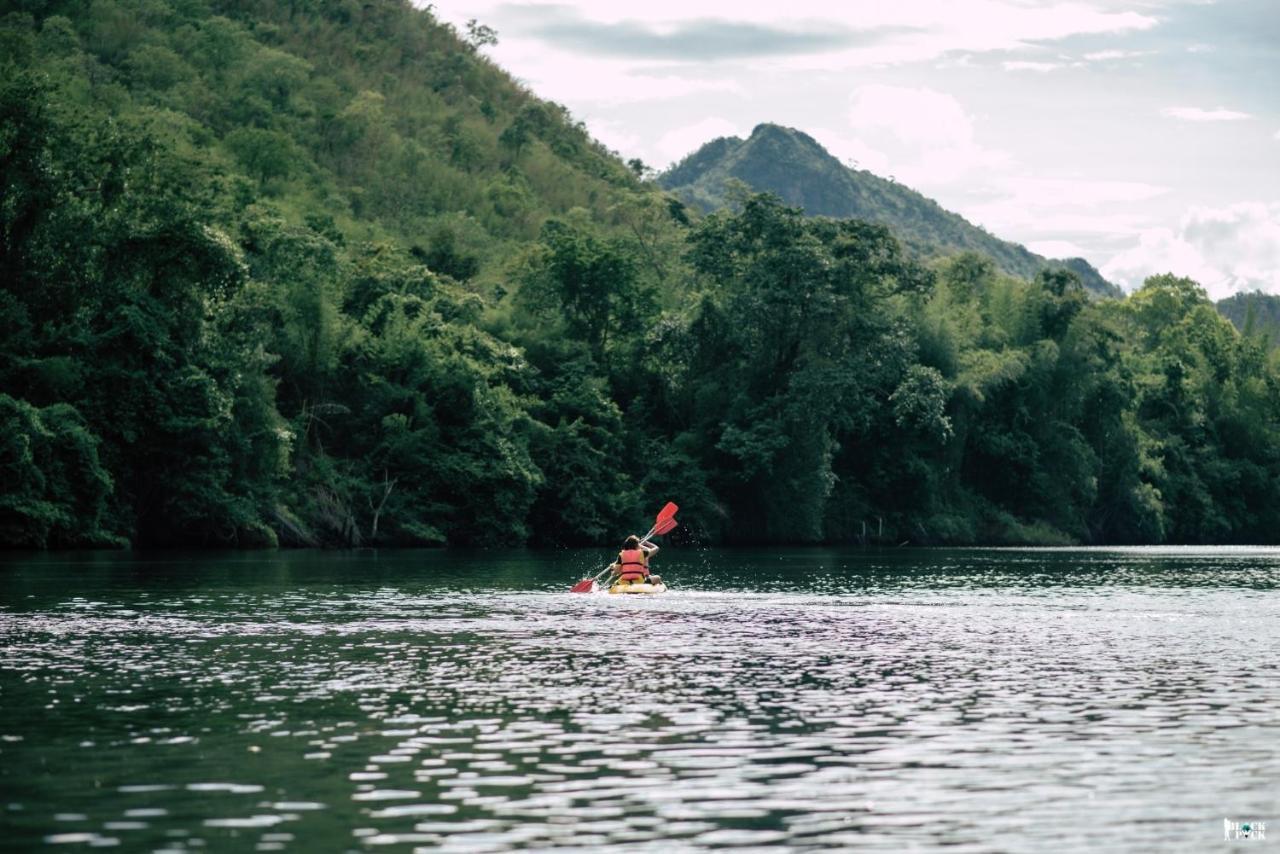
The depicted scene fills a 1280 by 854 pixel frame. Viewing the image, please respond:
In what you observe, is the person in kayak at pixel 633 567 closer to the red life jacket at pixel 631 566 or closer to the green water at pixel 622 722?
the red life jacket at pixel 631 566

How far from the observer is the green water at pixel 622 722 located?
14961 millimetres

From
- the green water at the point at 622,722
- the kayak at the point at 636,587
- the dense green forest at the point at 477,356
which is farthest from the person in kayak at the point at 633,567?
the dense green forest at the point at 477,356

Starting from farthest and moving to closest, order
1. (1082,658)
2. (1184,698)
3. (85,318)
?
(85,318), (1082,658), (1184,698)

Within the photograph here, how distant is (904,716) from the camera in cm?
2175

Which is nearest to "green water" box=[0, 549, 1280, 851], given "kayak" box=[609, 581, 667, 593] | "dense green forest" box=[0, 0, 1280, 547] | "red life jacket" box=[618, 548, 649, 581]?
"kayak" box=[609, 581, 667, 593]

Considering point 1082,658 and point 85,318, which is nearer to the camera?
point 1082,658

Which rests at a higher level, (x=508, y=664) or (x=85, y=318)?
(x=85, y=318)

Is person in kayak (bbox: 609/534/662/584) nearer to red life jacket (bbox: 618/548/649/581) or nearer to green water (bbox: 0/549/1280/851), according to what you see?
red life jacket (bbox: 618/548/649/581)

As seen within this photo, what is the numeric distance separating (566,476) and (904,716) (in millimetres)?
60994

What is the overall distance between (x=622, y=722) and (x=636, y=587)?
2362 centimetres

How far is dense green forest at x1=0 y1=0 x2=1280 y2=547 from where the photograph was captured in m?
64.8

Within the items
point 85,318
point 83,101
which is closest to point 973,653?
point 85,318

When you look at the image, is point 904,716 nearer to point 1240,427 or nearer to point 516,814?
point 516,814

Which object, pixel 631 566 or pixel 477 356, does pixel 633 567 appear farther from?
pixel 477 356
